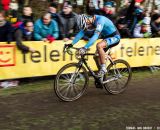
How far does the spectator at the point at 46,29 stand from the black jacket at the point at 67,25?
14.6 inches

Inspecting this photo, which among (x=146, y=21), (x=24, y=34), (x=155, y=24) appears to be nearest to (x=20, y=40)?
(x=24, y=34)

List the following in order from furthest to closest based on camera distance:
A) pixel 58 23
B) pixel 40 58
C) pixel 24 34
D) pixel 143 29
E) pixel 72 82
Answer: pixel 143 29 → pixel 58 23 → pixel 24 34 → pixel 40 58 → pixel 72 82

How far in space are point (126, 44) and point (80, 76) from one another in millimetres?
4227

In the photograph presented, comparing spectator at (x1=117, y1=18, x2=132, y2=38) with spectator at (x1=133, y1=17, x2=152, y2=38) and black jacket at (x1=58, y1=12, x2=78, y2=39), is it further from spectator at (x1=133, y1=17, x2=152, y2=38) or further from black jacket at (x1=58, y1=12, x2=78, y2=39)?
black jacket at (x1=58, y1=12, x2=78, y2=39)

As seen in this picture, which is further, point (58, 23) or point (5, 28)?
point (58, 23)

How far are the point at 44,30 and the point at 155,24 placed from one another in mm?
4786

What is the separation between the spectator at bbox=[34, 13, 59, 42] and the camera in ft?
37.0

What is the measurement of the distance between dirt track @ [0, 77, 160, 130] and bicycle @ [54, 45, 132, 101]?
205 millimetres

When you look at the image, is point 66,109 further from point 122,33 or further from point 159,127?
point 122,33

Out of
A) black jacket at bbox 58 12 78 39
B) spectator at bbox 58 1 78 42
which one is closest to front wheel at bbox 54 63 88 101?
black jacket at bbox 58 12 78 39

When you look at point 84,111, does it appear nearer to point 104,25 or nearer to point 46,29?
point 104,25

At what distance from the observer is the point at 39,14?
16344mm

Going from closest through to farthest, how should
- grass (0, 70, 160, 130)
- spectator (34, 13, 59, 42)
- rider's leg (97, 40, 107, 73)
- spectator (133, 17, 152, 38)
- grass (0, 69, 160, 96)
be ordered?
grass (0, 70, 160, 130), rider's leg (97, 40, 107, 73), grass (0, 69, 160, 96), spectator (34, 13, 59, 42), spectator (133, 17, 152, 38)

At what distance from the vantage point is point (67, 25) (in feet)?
40.0
